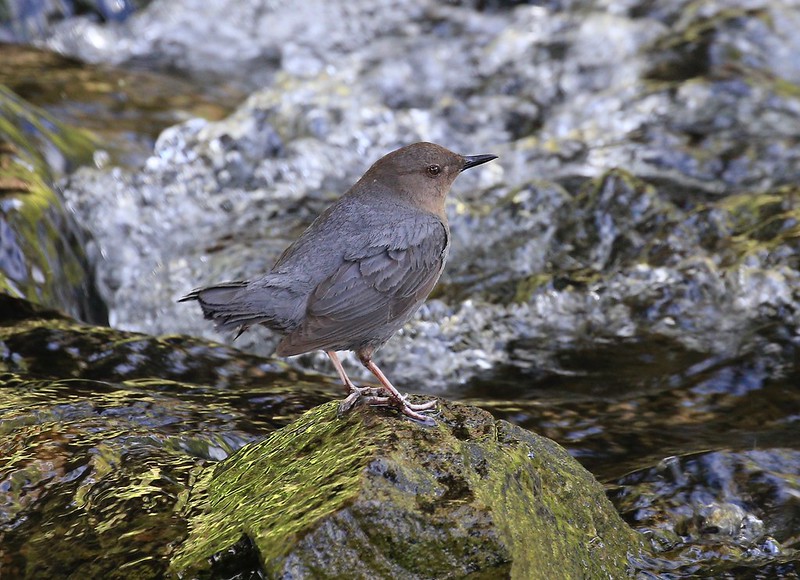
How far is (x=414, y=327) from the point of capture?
5980mm

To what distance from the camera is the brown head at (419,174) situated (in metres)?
4.30

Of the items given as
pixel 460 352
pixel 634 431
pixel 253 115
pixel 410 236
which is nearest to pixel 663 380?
pixel 634 431

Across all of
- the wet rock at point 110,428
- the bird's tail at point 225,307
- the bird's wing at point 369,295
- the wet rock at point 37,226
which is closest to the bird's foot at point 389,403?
the bird's wing at point 369,295

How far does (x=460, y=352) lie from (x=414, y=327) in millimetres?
357

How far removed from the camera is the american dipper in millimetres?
3428

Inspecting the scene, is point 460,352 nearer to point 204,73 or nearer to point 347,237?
point 347,237

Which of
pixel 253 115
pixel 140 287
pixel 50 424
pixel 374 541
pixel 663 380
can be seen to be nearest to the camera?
pixel 374 541

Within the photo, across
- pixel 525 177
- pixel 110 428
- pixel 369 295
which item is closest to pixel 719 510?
pixel 369 295

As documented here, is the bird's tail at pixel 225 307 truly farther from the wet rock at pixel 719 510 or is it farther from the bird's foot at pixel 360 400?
the wet rock at pixel 719 510

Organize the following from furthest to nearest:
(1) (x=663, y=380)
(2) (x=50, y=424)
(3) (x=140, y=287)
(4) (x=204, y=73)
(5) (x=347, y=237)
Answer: (4) (x=204, y=73)
(3) (x=140, y=287)
(1) (x=663, y=380)
(5) (x=347, y=237)
(2) (x=50, y=424)

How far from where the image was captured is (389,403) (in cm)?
329

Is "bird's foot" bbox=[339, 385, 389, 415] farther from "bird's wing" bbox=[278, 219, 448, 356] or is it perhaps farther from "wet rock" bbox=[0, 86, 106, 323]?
"wet rock" bbox=[0, 86, 106, 323]

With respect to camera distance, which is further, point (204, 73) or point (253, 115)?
point (204, 73)

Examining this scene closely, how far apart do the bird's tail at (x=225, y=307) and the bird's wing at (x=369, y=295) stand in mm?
175
